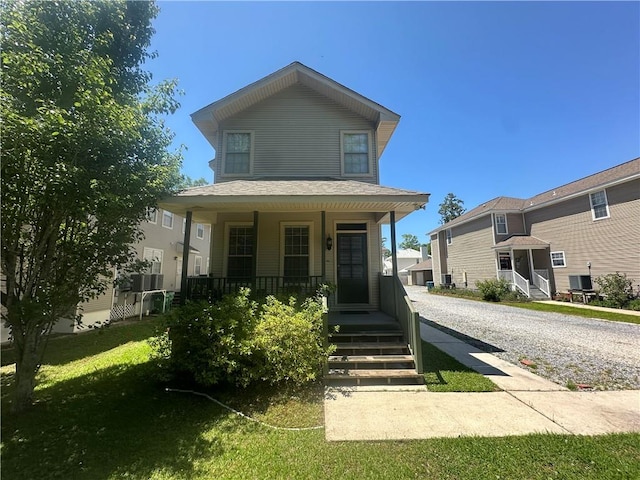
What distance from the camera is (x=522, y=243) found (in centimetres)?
1938

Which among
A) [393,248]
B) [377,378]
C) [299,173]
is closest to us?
[377,378]

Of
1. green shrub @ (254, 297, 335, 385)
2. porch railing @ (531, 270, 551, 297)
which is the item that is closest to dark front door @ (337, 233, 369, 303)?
green shrub @ (254, 297, 335, 385)

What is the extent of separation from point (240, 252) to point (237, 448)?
5.84 m

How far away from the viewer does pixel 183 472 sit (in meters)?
2.84

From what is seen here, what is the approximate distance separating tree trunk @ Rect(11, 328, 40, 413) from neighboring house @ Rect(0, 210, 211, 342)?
5786mm

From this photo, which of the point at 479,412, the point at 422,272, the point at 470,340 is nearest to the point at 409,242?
the point at 422,272

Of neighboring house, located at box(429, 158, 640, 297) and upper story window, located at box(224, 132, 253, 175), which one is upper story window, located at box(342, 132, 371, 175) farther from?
neighboring house, located at box(429, 158, 640, 297)

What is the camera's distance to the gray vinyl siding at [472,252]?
21641 mm

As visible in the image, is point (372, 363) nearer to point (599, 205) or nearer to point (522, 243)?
point (599, 205)

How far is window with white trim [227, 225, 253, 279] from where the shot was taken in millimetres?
8484

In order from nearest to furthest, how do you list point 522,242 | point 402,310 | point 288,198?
point 402,310
point 288,198
point 522,242

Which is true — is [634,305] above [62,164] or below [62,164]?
below

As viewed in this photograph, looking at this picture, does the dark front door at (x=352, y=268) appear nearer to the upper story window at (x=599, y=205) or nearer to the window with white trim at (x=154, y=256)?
the window with white trim at (x=154, y=256)

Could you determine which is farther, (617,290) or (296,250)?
(617,290)
